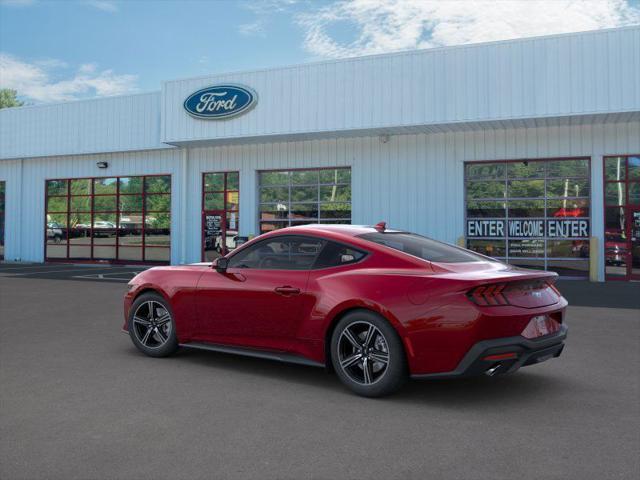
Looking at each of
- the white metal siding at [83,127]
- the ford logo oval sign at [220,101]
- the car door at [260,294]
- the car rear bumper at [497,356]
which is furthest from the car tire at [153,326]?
the white metal siding at [83,127]

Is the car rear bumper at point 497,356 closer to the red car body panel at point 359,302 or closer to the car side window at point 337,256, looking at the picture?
the red car body panel at point 359,302

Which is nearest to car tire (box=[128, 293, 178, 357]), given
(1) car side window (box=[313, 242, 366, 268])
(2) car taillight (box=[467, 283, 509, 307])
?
(1) car side window (box=[313, 242, 366, 268])

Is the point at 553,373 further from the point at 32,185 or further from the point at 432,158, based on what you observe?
the point at 32,185

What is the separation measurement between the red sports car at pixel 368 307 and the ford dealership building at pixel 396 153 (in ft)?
40.5

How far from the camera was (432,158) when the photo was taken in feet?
61.6

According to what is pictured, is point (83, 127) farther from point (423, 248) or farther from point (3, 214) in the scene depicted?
point (423, 248)

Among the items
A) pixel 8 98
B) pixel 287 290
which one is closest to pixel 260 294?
pixel 287 290

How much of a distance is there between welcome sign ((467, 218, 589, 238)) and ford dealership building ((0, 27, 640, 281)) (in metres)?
0.03

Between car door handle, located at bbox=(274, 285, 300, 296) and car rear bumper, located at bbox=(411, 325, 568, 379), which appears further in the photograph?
car door handle, located at bbox=(274, 285, 300, 296)

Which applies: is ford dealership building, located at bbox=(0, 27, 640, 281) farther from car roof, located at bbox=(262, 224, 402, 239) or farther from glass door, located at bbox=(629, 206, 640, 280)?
car roof, located at bbox=(262, 224, 402, 239)

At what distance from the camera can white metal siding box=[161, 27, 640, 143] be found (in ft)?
51.5

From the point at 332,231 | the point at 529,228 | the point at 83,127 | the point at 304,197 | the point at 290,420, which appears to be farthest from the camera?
the point at 83,127

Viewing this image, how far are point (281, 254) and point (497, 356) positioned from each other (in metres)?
2.15

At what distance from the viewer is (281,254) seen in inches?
226
